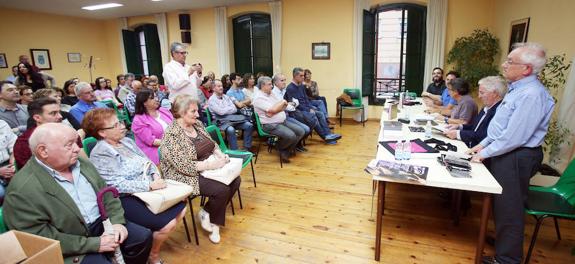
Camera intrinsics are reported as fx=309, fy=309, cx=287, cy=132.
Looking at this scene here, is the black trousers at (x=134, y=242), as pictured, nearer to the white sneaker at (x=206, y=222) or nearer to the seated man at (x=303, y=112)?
the white sneaker at (x=206, y=222)

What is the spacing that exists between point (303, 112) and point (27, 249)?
4.08 meters

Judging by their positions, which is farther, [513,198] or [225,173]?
[225,173]

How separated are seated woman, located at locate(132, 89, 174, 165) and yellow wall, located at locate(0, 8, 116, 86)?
270 inches

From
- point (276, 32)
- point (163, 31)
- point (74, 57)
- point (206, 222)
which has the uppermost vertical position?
point (163, 31)

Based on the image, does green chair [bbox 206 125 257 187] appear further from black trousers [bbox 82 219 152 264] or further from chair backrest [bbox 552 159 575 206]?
chair backrest [bbox 552 159 575 206]

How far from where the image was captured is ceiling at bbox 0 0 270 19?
6628 mm

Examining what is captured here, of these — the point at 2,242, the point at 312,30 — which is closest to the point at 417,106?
the point at 312,30

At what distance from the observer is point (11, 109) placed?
10.5 ft

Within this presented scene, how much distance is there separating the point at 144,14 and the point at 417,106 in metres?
7.58

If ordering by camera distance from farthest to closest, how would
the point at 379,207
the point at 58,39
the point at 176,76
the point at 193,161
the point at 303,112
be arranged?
1. the point at 58,39
2. the point at 303,112
3. the point at 176,76
4. the point at 193,161
5. the point at 379,207

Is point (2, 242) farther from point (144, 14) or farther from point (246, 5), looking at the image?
point (144, 14)

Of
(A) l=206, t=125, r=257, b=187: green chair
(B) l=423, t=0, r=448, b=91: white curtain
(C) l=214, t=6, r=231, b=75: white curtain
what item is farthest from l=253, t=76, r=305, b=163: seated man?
(C) l=214, t=6, r=231, b=75: white curtain

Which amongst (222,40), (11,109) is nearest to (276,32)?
(222,40)

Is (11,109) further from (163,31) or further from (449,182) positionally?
(163,31)
